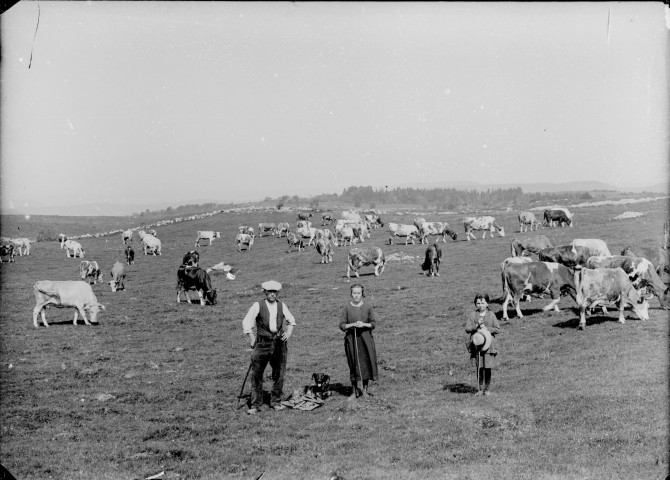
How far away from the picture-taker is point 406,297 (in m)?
23.4

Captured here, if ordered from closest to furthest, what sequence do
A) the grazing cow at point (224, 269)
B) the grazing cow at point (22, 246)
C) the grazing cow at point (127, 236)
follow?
1. the grazing cow at point (224, 269)
2. the grazing cow at point (22, 246)
3. the grazing cow at point (127, 236)

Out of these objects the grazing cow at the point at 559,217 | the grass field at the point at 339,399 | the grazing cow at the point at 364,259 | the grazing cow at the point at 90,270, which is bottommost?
the grass field at the point at 339,399

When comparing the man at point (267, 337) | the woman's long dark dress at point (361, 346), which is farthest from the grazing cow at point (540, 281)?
the man at point (267, 337)

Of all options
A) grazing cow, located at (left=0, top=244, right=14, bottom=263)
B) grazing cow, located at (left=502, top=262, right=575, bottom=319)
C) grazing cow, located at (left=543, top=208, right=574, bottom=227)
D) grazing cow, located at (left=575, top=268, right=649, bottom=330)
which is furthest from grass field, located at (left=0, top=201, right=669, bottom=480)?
grazing cow, located at (left=0, top=244, right=14, bottom=263)

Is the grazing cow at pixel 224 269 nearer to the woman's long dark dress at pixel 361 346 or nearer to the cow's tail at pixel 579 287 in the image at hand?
the cow's tail at pixel 579 287

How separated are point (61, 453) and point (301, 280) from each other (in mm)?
21741

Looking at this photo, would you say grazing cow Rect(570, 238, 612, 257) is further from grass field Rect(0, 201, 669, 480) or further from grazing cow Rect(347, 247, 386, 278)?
grazing cow Rect(347, 247, 386, 278)

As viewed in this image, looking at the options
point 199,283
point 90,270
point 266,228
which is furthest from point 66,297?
point 266,228

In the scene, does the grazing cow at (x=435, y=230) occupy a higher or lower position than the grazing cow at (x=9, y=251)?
higher

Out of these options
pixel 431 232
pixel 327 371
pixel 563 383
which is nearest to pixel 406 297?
pixel 327 371

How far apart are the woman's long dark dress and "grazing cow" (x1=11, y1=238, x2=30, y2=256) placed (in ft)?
148

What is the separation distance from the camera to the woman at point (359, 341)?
11289 mm

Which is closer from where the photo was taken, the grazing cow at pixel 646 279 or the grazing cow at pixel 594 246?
the grazing cow at pixel 646 279

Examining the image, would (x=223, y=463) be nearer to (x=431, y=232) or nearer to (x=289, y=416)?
(x=289, y=416)
